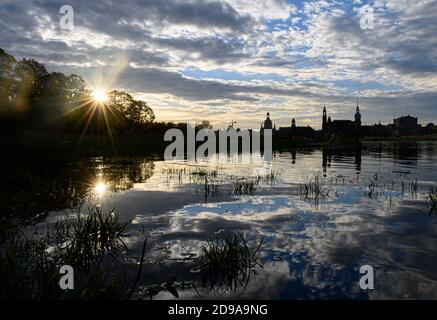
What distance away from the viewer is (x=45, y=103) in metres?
80.6

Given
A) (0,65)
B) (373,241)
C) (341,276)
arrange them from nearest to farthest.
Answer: (341,276) < (373,241) < (0,65)

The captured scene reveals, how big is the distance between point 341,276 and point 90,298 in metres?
6.19

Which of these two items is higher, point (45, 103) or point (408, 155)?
point (45, 103)

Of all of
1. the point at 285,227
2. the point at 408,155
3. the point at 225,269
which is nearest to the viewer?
the point at 225,269

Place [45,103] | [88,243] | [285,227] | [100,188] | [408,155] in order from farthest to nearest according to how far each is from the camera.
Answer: [45,103] < [408,155] < [100,188] < [285,227] < [88,243]

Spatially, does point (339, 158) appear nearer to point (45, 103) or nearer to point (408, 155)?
point (408, 155)

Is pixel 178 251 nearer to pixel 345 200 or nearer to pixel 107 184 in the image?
pixel 345 200

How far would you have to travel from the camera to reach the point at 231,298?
25.9 ft

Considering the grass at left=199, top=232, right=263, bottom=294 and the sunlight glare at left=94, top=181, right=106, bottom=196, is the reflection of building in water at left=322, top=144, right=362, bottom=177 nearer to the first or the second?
the sunlight glare at left=94, top=181, right=106, bottom=196

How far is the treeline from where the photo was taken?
2808 inches

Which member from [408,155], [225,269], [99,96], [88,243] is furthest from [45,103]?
[225,269]

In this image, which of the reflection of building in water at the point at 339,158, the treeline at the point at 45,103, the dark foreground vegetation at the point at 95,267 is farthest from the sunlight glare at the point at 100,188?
the treeline at the point at 45,103
